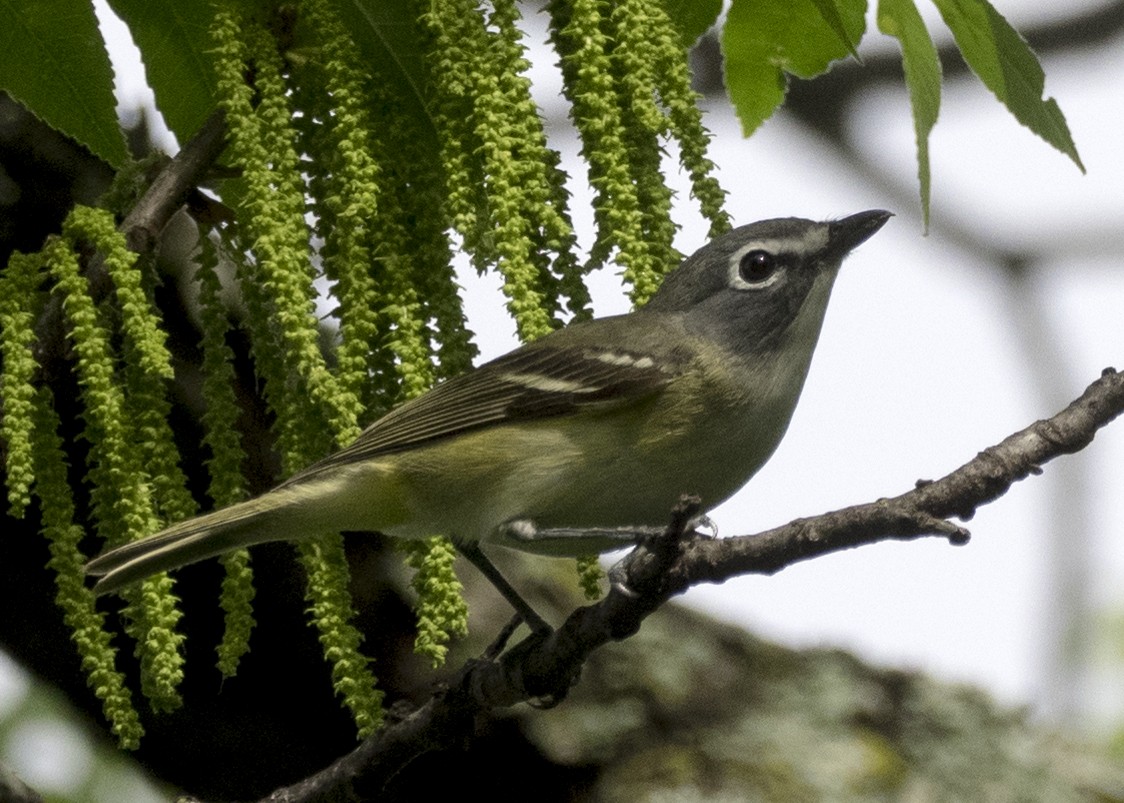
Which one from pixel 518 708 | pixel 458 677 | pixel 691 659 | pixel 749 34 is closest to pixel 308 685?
pixel 518 708

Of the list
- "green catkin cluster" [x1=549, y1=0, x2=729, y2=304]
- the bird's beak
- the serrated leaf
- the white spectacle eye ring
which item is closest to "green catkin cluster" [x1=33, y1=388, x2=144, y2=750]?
"green catkin cluster" [x1=549, y1=0, x2=729, y2=304]

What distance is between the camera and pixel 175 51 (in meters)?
2.99

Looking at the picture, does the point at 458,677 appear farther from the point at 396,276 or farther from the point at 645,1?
the point at 645,1

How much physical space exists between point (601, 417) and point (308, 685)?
995 millimetres

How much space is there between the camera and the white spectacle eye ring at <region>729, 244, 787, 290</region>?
359cm

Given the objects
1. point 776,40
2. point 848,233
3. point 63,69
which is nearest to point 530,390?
point 848,233

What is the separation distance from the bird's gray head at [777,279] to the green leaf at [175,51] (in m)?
1.24

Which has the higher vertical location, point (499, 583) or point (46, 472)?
point (46, 472)

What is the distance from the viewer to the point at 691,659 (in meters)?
4.03

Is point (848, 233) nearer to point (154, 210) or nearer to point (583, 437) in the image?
point (583, 437)

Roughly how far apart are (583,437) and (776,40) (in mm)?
1036

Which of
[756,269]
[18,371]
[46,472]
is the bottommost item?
[46,472]

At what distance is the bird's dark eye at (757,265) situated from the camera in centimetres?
359

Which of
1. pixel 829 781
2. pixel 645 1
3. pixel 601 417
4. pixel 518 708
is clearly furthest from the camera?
pixel 829 781
